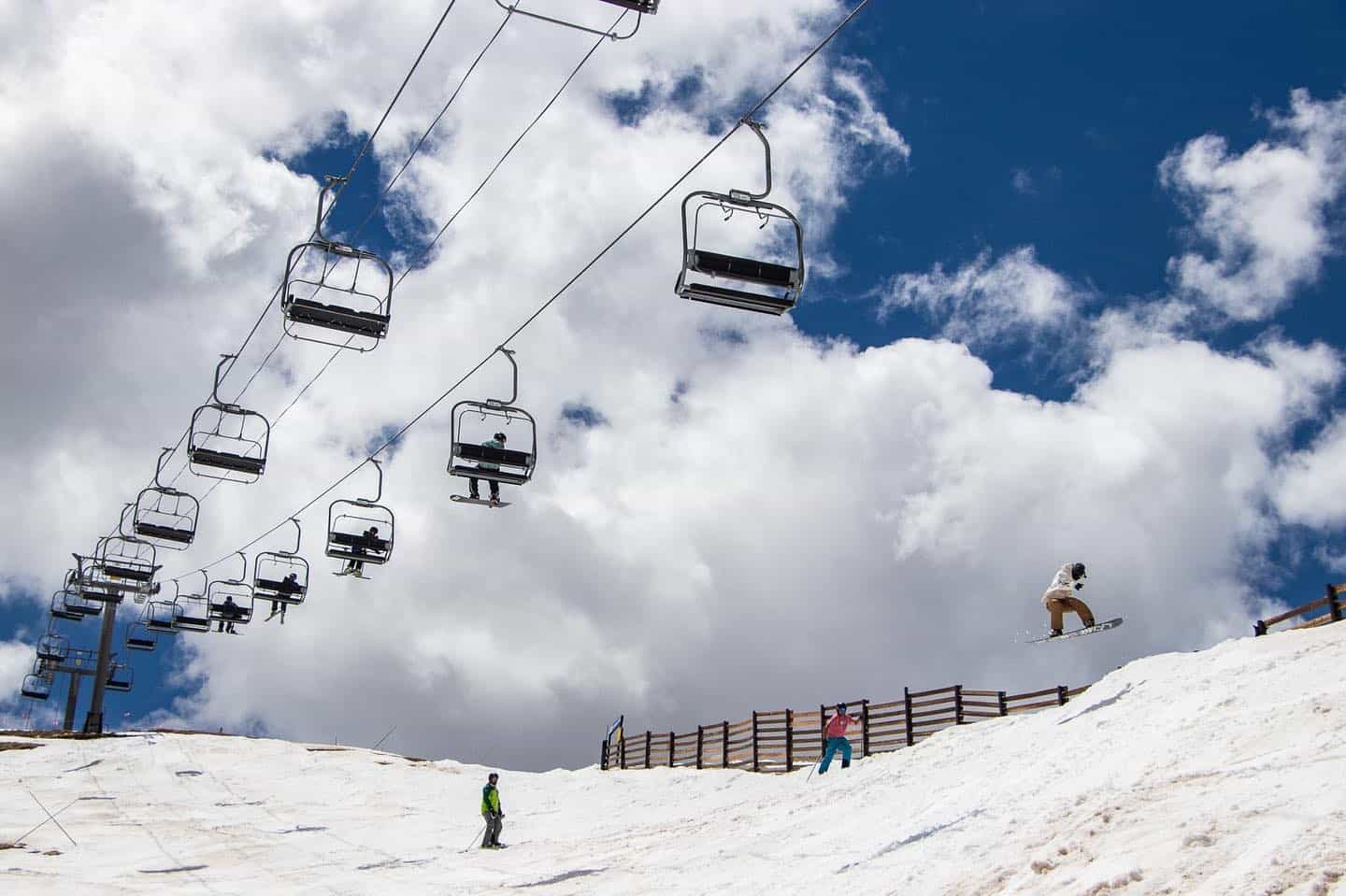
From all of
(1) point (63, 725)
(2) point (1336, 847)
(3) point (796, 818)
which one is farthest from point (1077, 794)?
(1) point (63, 725)

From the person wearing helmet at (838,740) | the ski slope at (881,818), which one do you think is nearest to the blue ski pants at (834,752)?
the person wearing helmet at (838,740)

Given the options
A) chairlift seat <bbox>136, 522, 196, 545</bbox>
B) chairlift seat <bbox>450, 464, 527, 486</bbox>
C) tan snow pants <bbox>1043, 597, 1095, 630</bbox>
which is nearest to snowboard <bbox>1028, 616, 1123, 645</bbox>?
tan snow pants <bbox>1043, 597, 1095, 630</bbox>

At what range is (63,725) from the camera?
2044 inches

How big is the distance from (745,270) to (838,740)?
14.0 metres

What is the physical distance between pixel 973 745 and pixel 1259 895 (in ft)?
38.7

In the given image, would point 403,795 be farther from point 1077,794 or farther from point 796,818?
point 1077,794

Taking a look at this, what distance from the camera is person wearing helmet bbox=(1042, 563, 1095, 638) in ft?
65.4

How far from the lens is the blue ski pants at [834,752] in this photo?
22391 millimetres

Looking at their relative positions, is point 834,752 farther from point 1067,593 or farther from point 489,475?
point 489,475

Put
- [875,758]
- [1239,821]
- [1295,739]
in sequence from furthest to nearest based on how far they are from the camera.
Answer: [875,758] < [1295,739] < [1239,821]

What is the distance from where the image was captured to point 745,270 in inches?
417

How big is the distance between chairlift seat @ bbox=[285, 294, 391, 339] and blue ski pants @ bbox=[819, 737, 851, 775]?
12534 millimetres

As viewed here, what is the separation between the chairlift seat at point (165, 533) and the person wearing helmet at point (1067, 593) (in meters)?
19.6

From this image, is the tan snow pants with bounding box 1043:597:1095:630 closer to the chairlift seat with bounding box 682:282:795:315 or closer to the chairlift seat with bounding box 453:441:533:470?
the chairlift seat with bounding box 453:441:533:470
